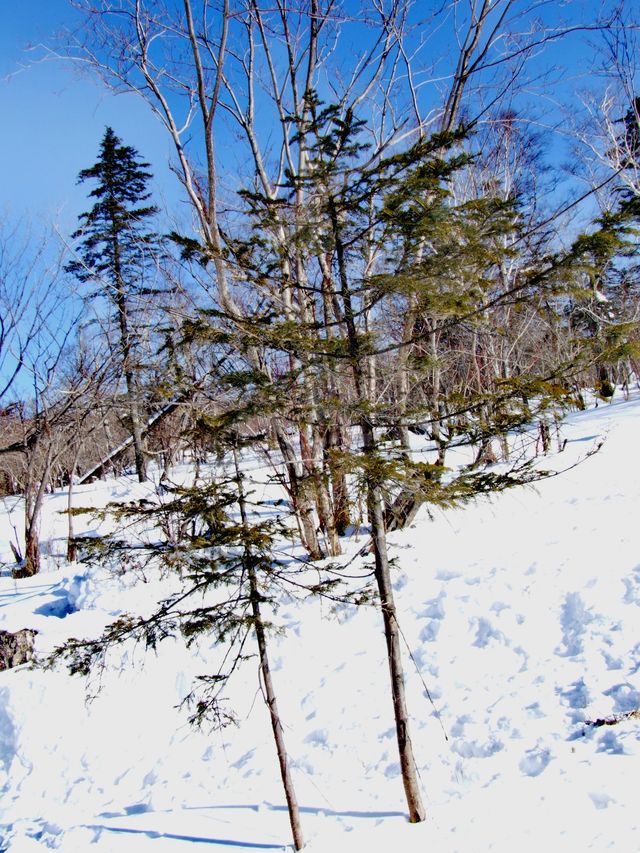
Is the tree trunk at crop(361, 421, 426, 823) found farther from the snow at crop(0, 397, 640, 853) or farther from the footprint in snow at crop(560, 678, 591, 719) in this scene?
the footprint in snow at crop(560, 678, 591, 719)

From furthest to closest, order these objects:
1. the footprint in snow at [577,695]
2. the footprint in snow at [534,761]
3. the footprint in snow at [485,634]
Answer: the footprint in snow at [485,634] < the footprint in snow at [577,695] < the footprint in snow at [534,761]

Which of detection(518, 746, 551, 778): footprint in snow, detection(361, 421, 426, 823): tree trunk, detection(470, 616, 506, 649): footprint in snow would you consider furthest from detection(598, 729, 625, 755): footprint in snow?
detection(470, 616, 506, 649): footprint in snow

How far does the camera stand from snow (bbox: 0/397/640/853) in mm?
4156

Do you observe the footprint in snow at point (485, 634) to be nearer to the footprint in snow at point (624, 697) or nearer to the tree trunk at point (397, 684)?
the footprint in snow at point (624, 697)

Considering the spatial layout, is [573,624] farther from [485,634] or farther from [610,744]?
[610,744]

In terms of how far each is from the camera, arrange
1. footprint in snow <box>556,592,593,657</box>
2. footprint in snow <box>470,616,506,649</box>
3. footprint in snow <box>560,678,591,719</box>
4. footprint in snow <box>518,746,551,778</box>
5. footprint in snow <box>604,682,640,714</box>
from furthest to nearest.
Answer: footprint in snow <box>470,616,506,649</box>
footprint in snow <box>556,592,593,657</box>
footprint in snow <box>560,678,591,719</box>
footprint in snow <box>604,682,640,714</box>
footprint in snow <box>518,746,551,778</box>

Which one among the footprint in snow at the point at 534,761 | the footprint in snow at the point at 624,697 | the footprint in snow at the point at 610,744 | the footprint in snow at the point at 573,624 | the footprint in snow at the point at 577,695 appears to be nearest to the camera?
the footprint in snow at the point at 610,744

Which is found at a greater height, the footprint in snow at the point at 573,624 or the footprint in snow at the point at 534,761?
Answer: the footprint in snow at the point at 573,624

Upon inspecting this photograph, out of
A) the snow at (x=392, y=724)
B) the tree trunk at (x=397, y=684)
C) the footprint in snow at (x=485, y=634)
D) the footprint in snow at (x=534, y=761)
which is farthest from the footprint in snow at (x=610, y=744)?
the footprint in snow at (x=485, y=634)

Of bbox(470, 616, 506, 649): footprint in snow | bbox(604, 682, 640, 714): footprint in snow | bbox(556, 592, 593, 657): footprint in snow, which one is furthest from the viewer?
bbox(470, 616, 506, 649): footprint in snow

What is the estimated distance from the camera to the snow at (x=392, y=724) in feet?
13.6

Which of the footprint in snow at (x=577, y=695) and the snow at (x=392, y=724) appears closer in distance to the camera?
the snow at (x=392, y=724)

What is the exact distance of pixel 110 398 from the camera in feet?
37.4

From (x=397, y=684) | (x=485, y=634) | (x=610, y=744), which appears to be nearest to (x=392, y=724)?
(x=485, y=634)
